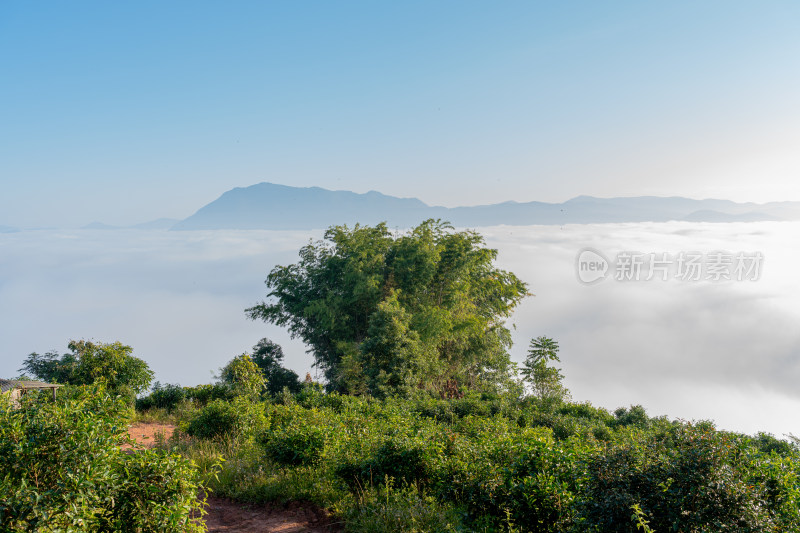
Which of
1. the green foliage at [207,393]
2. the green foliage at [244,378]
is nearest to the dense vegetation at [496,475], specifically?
the green foliage at [244,378]

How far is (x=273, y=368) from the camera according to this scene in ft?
82.8

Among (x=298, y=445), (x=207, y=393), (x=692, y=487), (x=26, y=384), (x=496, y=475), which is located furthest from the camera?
(x=207, y=393)

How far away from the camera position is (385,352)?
2052cm

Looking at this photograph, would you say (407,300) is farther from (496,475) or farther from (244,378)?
(496,475)

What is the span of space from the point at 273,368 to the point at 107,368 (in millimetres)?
8162

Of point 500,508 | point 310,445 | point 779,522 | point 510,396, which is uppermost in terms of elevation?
point 779,522

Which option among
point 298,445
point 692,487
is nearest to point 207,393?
point 298,445

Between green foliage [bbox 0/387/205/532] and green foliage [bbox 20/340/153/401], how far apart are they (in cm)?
1493

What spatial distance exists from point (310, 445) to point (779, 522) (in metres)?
5.94

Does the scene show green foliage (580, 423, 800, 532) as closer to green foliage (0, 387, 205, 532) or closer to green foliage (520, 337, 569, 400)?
green foliage (0, 387, 205, 532)

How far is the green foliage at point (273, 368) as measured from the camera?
971 inches

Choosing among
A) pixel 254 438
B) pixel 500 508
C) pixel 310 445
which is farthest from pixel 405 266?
pixel 500 508

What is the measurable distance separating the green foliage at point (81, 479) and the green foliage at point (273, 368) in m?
20.2

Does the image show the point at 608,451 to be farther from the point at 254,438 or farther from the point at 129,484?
the point at 254,438
